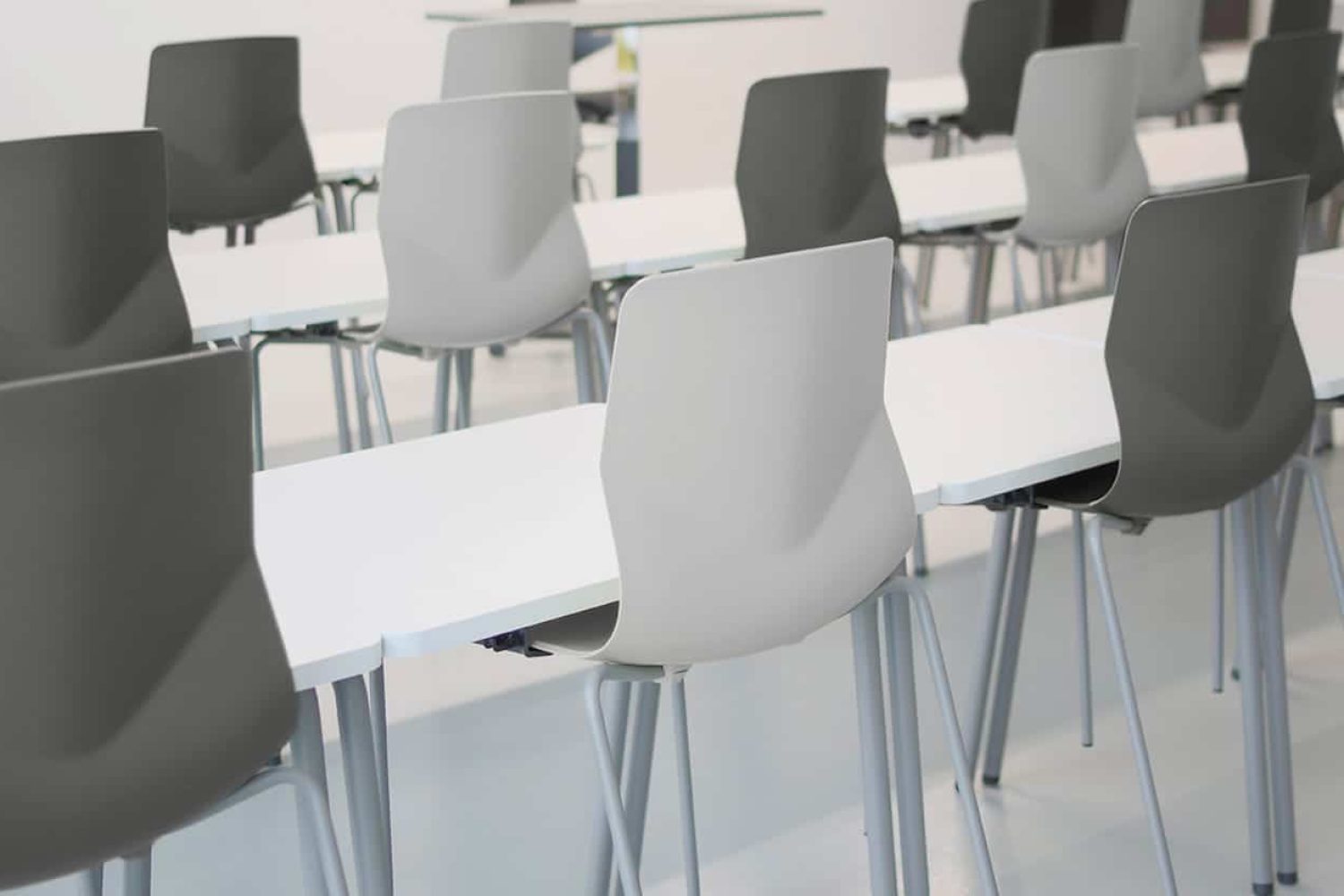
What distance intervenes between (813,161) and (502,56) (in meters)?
1.39

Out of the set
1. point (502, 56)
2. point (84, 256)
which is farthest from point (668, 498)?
point (502, 56)

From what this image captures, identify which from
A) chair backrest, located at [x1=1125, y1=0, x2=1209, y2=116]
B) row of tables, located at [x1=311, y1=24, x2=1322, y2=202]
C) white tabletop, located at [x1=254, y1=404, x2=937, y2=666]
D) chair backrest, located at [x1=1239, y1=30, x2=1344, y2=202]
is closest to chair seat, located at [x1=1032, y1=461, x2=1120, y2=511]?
white tabletop, located at [x1=254, y1=404, x2=937, y2=666]

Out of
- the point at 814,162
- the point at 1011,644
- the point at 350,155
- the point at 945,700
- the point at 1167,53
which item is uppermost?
the point at 814,162

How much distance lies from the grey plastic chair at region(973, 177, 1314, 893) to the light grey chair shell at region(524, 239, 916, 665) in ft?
1.66

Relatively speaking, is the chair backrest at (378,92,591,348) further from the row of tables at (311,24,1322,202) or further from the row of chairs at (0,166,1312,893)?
the row of tables at (311,24,1322,202)

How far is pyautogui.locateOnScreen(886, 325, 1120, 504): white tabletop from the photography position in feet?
7.87

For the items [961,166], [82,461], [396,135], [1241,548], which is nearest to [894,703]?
[1241,548]

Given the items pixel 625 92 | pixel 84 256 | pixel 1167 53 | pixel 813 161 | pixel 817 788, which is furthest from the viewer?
pixel 1167 53

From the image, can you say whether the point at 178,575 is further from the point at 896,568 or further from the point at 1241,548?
the point at 1241,548

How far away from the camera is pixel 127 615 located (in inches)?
63.6

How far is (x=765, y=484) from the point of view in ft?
6.61

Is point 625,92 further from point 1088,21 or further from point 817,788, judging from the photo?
point 817,788

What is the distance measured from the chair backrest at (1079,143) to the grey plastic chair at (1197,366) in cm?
188

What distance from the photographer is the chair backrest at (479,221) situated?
11.7 feet
